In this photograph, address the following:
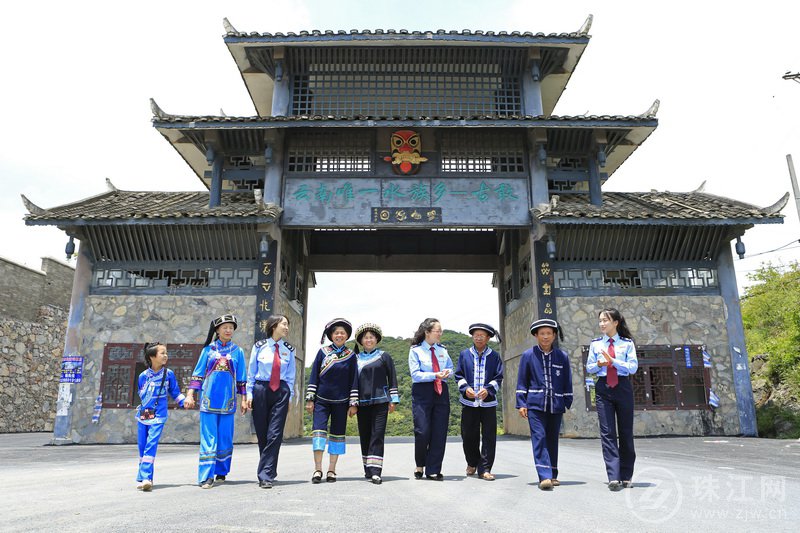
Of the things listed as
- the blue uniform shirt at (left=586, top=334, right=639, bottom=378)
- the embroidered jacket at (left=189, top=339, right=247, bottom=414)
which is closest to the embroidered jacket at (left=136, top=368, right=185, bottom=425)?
the embroidered jacket at (left=189, top=339, right=247, bottom=414)

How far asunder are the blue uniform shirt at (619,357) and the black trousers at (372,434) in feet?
7.20

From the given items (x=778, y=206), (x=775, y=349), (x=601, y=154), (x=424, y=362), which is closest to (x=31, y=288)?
(x=424, y=362)

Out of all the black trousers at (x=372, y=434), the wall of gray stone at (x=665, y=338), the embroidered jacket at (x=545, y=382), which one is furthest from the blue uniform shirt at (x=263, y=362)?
the wall of gray stone at (x=665, y=338)

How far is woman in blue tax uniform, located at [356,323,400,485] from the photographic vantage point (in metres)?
6.05

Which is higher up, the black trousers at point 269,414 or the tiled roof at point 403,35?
the tiled roof at point 403,35

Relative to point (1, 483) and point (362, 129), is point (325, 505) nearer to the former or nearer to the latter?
point (1, 483)

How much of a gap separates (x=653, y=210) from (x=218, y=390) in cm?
1052

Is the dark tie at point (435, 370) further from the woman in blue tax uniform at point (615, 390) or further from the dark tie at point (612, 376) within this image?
the dark tie at point (612, 376)

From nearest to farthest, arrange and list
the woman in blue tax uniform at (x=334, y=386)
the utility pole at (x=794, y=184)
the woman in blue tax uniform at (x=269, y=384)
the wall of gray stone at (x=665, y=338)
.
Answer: the woman in blue tax uniform at (x=269, y=384) < the woman in blue tax uniform at (x=334, y=386) < the wall of gray stone at (x=665, y=338) < the utility pole at (x=794, y=184)

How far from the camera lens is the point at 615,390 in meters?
5.52

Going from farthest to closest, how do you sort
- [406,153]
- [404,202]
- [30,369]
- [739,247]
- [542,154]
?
1. [30,369]
2. [406,153]
3. [542,154]
4. [404,202]
5. [739,247]

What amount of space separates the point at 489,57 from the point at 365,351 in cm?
1001

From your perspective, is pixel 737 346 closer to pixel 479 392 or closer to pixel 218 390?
pixel 479 392

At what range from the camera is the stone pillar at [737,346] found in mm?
12242
